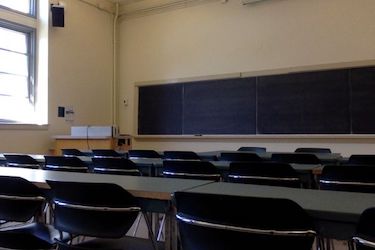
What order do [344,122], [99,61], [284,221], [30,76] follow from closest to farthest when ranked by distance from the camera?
[284,221]
[344,122]
[30,76]
[99,61]

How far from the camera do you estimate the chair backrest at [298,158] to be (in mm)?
3256

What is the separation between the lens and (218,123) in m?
6.45

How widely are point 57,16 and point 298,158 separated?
5048 mm

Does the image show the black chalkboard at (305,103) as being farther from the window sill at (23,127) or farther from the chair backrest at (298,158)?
the window sill at (23,127)

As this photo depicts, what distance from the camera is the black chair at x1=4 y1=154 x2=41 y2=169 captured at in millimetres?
3550

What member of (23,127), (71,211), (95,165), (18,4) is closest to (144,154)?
(95,165)

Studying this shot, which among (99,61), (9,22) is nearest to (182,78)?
(99,61)

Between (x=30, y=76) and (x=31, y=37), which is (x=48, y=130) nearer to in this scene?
(x=30, y=76)

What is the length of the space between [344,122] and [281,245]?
15.8ft

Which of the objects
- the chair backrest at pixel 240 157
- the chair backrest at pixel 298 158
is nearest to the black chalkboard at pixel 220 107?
the chair backrest at pixel 240 157

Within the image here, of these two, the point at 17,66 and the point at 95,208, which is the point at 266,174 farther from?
the point at 17,66

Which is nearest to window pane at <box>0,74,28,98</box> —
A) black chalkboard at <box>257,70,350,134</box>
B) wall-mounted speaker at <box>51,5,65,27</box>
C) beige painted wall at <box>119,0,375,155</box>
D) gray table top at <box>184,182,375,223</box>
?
wall-mounted speaker at <box>51,5,65,27</box>

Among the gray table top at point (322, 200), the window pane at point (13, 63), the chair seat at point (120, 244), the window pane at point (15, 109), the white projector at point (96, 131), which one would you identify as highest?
the window pane at point (13, 63)

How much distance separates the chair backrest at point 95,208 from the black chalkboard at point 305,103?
15.4 ft
